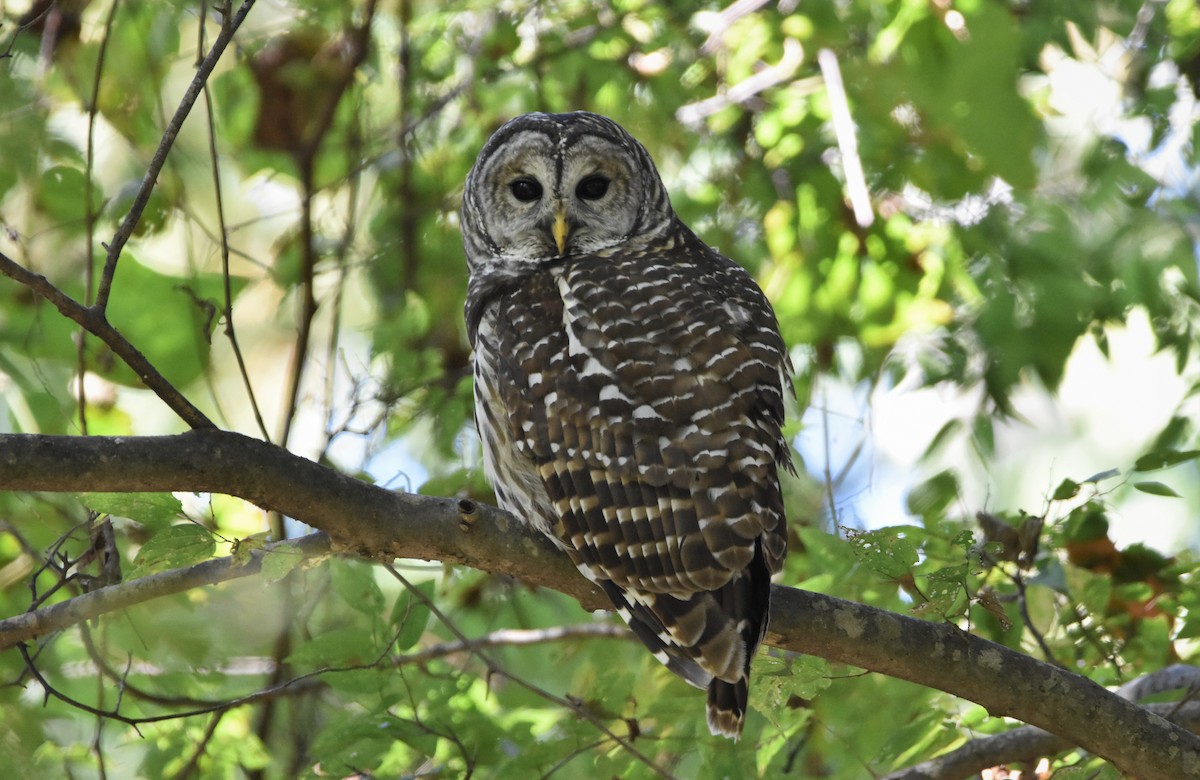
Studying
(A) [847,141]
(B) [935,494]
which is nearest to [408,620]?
(B) [935,494]

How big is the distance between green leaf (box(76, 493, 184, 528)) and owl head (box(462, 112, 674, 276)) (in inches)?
57.4

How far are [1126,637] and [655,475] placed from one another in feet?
4.73

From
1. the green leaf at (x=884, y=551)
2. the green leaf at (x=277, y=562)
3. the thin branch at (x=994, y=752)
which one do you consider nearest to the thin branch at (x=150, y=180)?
the green leaf at (x=277, y=562)


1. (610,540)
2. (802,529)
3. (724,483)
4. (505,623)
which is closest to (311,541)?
(610,540)

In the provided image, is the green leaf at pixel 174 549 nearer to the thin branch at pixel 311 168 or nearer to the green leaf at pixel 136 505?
the green leaf at pixel 136 505

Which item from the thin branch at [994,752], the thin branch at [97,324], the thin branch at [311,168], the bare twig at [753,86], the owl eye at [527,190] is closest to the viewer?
the thin branch at [97,324]

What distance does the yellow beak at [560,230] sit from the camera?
3.39 metres

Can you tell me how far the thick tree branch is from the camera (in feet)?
6.89

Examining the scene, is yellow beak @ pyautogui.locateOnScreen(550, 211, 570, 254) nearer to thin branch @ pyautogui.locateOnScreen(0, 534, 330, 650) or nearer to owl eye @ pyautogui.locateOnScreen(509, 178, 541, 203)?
owl eye @ pyautogui.locateOnScreen(509, 178, 541, 203)

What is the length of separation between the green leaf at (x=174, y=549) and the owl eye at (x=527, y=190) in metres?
1.75

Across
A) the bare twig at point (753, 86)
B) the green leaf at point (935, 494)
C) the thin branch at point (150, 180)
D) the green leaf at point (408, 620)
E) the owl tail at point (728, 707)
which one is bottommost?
the owl tail at point (728, 707)

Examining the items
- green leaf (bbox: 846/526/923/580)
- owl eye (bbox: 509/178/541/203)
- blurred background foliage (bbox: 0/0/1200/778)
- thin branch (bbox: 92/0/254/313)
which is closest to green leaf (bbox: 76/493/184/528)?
blurred background foliage (bbox: 0/0/1200/778)

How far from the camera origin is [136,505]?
2.09 meters

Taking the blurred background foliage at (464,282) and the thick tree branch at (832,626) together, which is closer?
the thick tree branch at (832,626)
